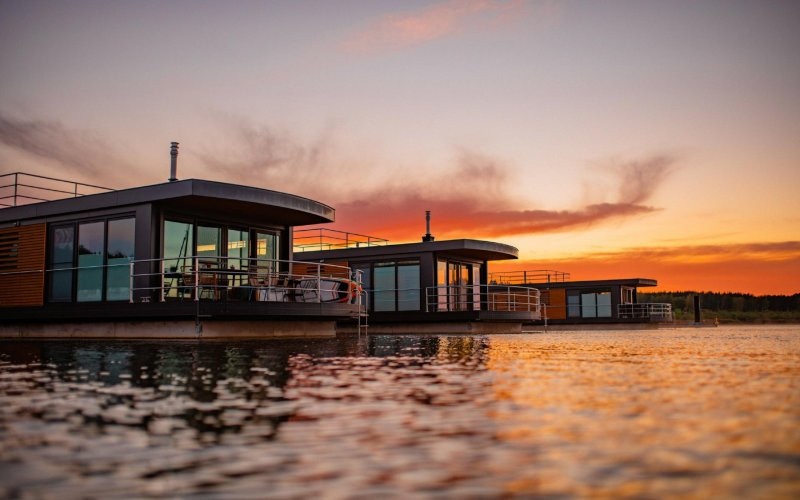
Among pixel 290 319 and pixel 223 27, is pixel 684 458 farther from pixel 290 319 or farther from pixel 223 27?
pixel 223 27

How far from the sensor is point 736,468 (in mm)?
2748

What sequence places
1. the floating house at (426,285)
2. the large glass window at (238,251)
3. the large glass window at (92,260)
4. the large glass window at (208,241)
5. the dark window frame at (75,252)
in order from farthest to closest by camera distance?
1. the floating house at (426,285)
2. the large glass window at (238,251)
3. the large glass window at (208,241)
4. the dark window frame at (75,252)
5. the large glass window at (92,260)

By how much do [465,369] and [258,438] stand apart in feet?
14.0

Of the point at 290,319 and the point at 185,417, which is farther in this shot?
the point at 290,319

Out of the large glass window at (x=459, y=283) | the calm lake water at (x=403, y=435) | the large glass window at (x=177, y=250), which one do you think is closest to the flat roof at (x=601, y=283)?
the large glass window at (x=459, y=283)

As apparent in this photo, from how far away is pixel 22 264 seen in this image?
63.0 ft

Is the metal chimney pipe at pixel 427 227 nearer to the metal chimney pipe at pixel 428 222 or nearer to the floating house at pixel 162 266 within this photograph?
the metal chimney pipe at pixel 428 222

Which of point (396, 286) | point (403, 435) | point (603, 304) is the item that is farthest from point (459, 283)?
point (403, 435)

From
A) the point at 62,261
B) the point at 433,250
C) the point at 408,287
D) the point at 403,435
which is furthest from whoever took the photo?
the point at 408,287

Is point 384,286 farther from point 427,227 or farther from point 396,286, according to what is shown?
point 427,227

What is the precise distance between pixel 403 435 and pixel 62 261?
17408 millimetres

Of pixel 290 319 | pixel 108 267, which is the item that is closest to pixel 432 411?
pixel 290 319

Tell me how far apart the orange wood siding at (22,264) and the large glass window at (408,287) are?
522 inches

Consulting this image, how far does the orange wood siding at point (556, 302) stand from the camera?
44875 millimetres
